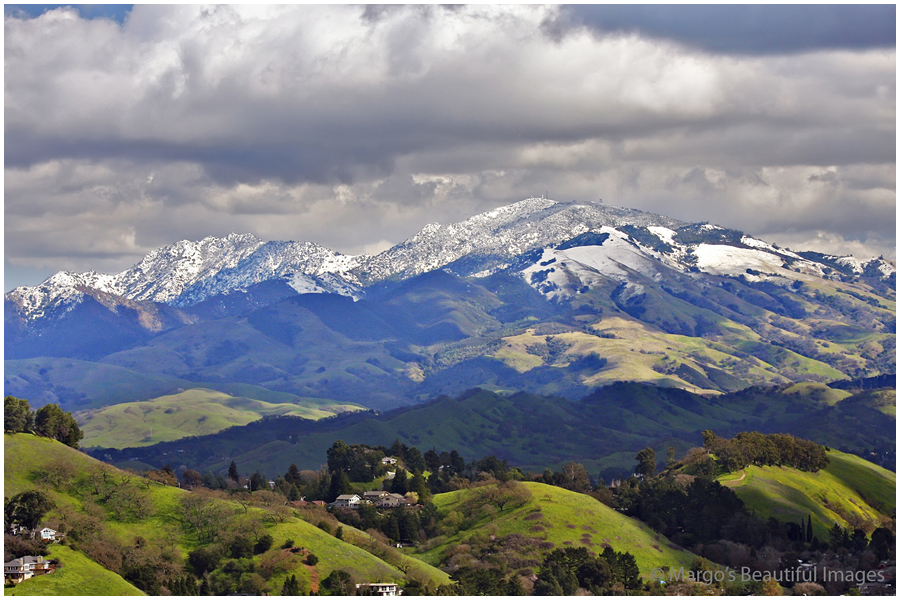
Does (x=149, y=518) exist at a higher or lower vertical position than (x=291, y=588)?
higher

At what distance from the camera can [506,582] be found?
172 m

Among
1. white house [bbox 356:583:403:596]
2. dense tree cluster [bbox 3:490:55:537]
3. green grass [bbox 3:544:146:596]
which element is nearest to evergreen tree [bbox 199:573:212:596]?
green grass [bbox 3:544:146:596]

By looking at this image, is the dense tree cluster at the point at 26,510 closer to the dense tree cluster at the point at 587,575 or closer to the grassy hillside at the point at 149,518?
the grassy hillside at the point at 149,518

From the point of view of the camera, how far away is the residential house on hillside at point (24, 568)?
136000 mm

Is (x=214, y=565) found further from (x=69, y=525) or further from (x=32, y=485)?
(x=32, y=485)

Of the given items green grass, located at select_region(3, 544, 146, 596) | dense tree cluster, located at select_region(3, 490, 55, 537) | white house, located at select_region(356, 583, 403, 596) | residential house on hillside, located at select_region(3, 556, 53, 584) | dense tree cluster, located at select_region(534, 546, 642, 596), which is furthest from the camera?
dense tree cluster, located at select_region(534, 546, 642, 596)

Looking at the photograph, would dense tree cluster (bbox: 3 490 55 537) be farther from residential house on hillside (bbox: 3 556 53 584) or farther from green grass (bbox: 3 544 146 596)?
residential house on hillside (bbox: 3 556 53 584)

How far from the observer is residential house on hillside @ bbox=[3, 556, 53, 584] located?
5354 inches

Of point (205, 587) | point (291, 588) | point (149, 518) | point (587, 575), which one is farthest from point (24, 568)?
point (587, 575)

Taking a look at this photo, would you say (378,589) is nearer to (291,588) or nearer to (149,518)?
(291,588)

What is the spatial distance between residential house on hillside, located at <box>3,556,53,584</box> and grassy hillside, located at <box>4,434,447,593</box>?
52.3 feet

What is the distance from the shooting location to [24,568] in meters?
139

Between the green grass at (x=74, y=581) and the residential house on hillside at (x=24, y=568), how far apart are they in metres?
1.22

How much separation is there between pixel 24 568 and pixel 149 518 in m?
44.6
